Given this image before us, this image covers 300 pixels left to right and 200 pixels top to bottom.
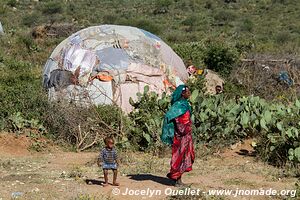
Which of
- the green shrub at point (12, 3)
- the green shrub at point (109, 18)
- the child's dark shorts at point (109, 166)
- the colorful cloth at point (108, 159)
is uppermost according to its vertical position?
the green shrub at point (12, 3)

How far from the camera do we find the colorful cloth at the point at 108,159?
258 inches

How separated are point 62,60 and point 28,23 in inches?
860

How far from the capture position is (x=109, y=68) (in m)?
10.5

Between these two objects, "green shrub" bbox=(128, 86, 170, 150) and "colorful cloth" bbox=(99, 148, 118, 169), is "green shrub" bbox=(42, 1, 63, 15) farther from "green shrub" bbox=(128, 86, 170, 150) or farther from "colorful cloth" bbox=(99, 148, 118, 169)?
"colorful cloth" bbox=(99, 148, 118, 169)

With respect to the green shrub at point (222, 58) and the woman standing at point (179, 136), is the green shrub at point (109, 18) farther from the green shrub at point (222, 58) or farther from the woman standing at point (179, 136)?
the woman standing at point (179, 136)

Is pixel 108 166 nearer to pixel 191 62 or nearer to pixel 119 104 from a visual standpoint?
pixel 119 104

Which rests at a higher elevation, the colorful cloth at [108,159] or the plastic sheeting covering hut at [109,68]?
the plastic sheeting covering hut at [109,68]

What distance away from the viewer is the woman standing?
6.62 meters

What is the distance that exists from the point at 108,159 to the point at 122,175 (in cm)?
84

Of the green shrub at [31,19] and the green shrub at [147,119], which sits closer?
the green shrub at [147,119]

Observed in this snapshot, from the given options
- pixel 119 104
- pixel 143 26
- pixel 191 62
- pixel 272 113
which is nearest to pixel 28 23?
pixel 143 26

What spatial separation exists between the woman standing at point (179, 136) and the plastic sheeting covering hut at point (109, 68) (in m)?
3.58

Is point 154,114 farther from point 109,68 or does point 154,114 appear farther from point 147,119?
point 109,68

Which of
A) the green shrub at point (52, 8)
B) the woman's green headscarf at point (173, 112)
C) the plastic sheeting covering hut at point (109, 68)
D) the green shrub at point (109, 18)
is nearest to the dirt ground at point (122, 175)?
the woman's green headscarf at point (173, 112)
